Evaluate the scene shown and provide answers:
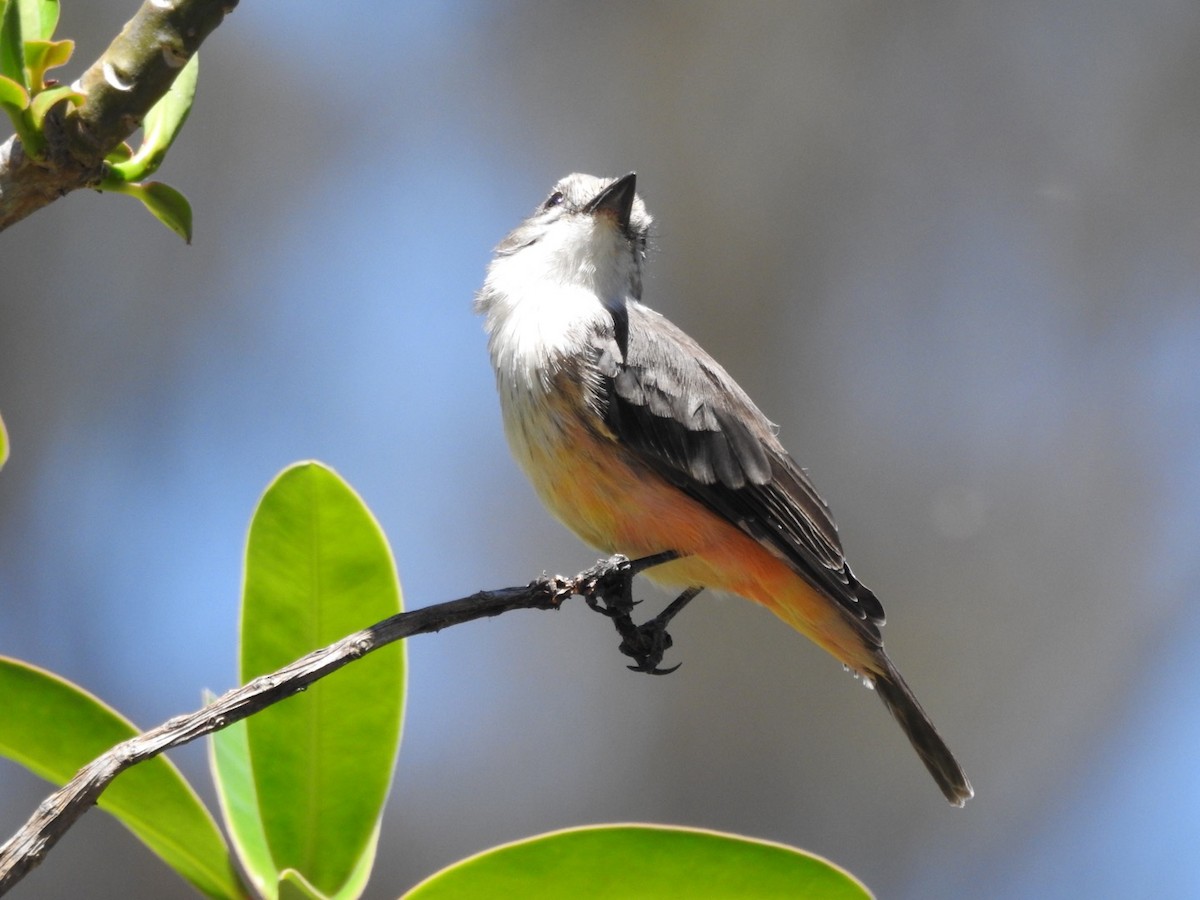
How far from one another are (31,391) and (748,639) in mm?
3290

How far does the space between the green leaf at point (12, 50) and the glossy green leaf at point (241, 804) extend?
31.1 inches

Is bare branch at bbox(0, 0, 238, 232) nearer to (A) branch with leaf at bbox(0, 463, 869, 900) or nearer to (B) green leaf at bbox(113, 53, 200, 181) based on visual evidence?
(B) green leaf at bbox(113, 53, 200, 181)

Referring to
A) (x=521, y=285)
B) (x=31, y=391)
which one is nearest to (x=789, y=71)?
(x=521, y=285)

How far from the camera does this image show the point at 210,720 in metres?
1.19

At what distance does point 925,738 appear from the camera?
2.67 m

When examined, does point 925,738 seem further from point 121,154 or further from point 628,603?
point 121,154

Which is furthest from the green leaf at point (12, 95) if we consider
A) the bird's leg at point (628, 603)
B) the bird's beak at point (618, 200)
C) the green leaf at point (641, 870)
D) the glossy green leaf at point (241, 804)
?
the bird's beak at point (618, 200)

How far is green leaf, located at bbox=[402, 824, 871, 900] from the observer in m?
1.29

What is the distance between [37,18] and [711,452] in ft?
5.60

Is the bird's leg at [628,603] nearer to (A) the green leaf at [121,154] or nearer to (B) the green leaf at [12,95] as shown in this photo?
(A) the green leaf at [121,154]

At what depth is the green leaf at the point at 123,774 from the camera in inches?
51.9

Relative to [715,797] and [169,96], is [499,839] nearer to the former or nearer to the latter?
[715,797]

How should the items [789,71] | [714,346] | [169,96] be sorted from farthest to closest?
1. [789,71]
2. [714,346]
3. [169,96]

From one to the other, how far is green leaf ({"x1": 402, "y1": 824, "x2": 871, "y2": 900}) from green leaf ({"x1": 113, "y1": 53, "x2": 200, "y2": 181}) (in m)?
0.86
